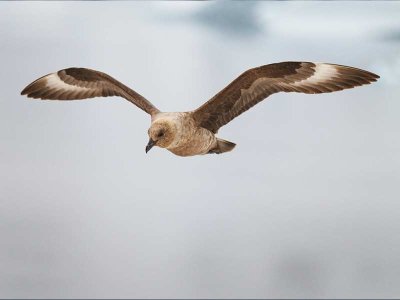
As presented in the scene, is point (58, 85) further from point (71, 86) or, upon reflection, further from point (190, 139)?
point (190, 139)

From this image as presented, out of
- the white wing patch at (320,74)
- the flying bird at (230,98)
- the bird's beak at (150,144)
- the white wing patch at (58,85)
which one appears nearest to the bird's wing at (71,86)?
the white wing patch at (58,85)

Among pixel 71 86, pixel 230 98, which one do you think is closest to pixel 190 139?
pixel 230 98

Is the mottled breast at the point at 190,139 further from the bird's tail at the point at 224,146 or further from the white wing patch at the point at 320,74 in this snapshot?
the white wing patch at the point at 320,74

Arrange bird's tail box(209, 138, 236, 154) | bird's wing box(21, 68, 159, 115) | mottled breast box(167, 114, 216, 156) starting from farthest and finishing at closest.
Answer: bird's wing box(21, 68, 159, 115) < bird's tail box(209, 138, 236, 154) < mottled breast box(167, 114, 216, 156)

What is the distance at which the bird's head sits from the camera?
159 inches

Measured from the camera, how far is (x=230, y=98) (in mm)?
4406

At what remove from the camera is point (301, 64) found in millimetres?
4309

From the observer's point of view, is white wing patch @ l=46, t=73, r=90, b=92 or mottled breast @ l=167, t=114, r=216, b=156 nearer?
mottled breast @ l=167, t=114, r=216, b=156

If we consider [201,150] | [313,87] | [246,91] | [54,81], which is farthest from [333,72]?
[54,81]

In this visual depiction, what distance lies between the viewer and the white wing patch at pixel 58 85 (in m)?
4.93

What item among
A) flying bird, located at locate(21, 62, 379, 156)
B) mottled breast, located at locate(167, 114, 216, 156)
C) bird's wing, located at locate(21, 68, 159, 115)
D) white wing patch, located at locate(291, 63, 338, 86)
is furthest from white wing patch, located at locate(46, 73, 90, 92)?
white wing patch, located at locate(291, 63, 338, 86)

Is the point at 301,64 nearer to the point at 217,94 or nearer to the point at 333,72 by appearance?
the point at 333,72

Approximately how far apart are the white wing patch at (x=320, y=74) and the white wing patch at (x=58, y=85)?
1657 millimetres

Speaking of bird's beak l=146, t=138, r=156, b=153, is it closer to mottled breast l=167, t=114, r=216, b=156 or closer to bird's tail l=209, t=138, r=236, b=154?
mottled breast l=167, t=114, r=216, b=156
